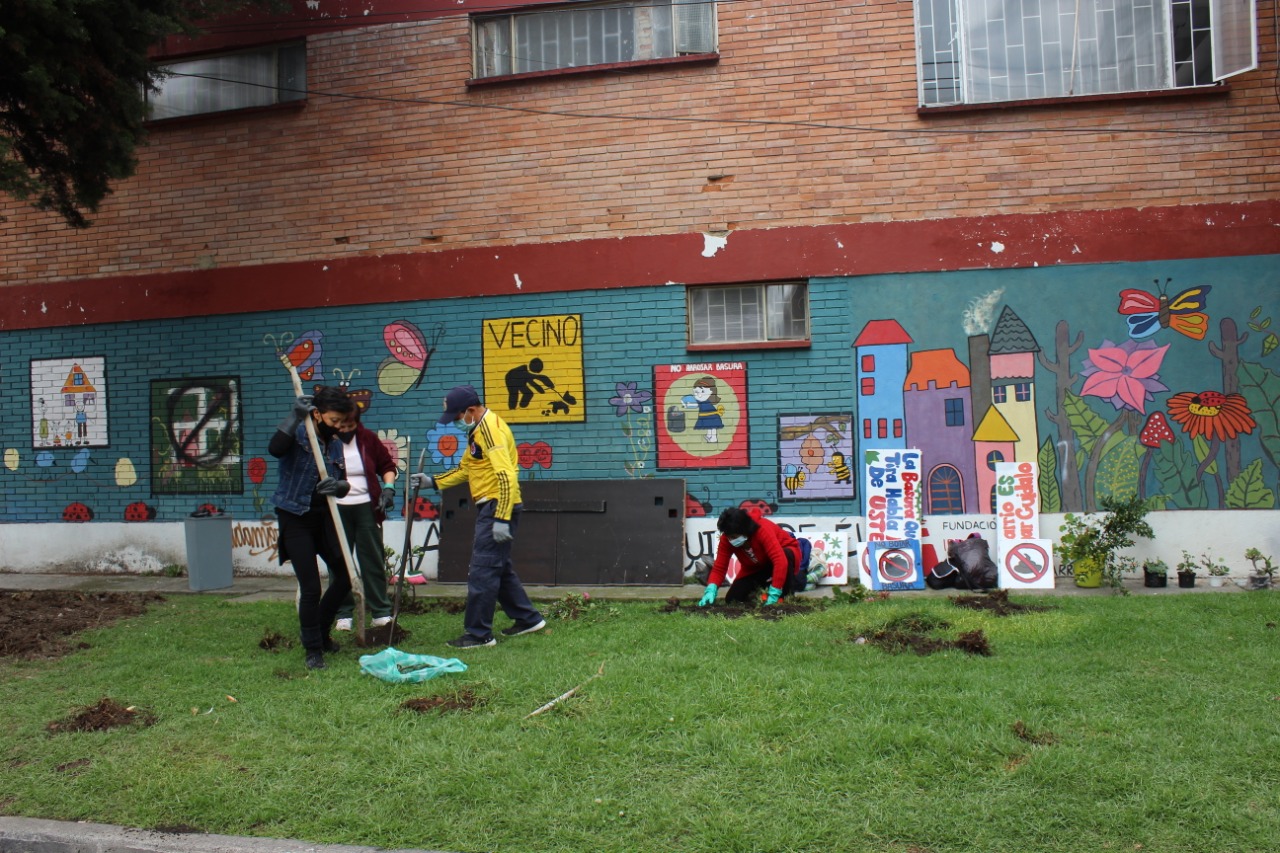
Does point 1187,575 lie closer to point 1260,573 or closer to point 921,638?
point 1260,573

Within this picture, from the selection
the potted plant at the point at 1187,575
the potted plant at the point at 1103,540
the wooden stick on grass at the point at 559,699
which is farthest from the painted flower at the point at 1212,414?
the wooden stick on grass at the point at 559,699

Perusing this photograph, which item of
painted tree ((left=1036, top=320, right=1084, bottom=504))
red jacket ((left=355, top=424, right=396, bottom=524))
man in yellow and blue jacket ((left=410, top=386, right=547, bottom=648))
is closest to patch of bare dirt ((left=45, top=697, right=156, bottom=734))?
man in yellow and blue jacket ((left=410, top=386, right=547, bottom=648))

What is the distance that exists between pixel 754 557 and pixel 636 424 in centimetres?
259

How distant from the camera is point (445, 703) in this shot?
5121mm

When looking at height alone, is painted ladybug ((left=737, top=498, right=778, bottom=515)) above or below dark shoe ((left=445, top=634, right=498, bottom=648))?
above

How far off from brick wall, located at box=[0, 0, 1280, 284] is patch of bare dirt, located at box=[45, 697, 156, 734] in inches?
238

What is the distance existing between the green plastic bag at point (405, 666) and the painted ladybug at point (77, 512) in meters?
7.11

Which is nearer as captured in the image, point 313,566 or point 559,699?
point 559,699

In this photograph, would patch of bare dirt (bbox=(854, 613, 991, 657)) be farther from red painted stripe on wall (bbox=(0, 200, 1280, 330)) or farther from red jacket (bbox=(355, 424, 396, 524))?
red painted stripe on wall (bbox=(0, 200, 1280, 330))

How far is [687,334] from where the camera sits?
9.64 metres

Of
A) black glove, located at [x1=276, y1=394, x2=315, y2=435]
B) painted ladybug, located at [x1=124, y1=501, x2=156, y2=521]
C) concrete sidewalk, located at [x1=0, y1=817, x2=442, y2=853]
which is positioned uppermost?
black glove, located at [x1=276, y1=394, x2=315, y2=435]

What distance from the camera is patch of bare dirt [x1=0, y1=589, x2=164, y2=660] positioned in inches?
272

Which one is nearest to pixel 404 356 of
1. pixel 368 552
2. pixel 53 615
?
pixel 368 552

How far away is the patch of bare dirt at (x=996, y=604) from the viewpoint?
7099mm
